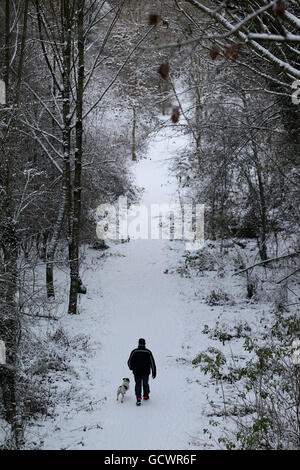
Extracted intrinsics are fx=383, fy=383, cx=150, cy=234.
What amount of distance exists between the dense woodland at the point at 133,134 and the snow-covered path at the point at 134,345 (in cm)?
96

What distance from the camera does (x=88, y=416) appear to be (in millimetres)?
7762

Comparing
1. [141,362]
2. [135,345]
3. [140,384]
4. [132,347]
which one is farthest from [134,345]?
[140,384]

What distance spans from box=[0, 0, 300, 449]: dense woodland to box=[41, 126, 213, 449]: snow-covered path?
37.9 inches

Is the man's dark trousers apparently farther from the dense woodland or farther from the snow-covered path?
the dense woodland

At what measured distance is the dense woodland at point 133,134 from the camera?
16.6 feet

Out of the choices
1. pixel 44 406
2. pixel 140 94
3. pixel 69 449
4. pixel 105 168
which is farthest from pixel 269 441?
pixel 140 94

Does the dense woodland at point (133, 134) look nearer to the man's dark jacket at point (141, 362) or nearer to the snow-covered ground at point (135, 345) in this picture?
the snow-covered ground at point (135, 345)

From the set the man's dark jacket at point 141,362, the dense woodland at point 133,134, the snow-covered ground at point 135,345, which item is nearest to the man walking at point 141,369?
the man's dark jacket at point 141,362

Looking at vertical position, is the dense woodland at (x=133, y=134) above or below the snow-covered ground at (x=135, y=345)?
above

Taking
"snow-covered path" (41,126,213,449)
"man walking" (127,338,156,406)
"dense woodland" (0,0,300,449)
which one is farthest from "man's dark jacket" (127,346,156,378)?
"dense woodland" (0,0,300,449)

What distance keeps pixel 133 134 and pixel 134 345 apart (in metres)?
22.3

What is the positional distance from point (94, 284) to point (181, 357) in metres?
7.36

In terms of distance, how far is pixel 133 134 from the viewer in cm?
3084
